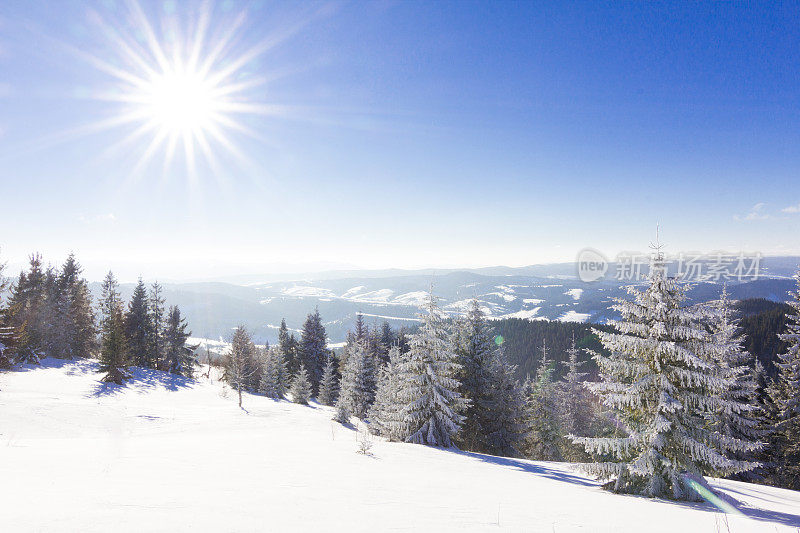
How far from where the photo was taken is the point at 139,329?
45.5 m

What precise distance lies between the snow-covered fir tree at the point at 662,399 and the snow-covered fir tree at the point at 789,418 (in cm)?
1816

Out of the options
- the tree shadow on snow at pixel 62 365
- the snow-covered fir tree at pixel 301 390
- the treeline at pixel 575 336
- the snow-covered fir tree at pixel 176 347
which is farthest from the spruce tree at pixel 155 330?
the treeline at pixel 575 336

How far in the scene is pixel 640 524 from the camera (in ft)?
20.6

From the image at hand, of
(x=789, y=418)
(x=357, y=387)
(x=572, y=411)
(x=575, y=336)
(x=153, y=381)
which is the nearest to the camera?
(x=789, y=418)

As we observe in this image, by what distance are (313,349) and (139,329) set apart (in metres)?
23.8

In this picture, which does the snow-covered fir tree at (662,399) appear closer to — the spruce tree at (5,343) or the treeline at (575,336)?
the spruce tree at (5,343)

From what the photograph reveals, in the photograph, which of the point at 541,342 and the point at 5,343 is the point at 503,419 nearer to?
the point at 5,343

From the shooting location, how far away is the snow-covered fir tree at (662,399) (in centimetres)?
1034

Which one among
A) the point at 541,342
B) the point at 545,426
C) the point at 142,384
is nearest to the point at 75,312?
the point at 142,384

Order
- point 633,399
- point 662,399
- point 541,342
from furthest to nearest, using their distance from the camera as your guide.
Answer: point 541,342 → point 633,399 → point 662,399

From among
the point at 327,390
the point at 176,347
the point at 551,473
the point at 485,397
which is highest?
the point at 551,473

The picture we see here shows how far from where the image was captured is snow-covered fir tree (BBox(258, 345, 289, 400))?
156 ft

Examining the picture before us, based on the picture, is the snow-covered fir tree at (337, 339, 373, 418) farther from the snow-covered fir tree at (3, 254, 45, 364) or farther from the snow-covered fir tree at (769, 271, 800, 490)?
the snow-covered fir tree at (769, 271, 800, 490)

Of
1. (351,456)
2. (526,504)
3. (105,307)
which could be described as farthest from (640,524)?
(105,307)
